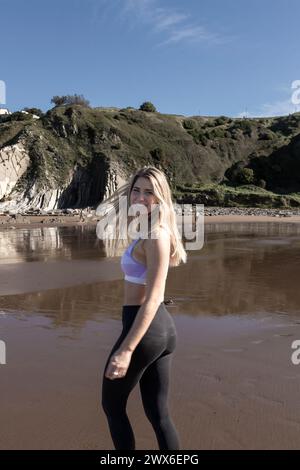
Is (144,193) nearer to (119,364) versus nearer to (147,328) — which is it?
(147,328)

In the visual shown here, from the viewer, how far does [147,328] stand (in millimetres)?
2404

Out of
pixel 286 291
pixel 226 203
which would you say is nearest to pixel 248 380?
pixel 286 291

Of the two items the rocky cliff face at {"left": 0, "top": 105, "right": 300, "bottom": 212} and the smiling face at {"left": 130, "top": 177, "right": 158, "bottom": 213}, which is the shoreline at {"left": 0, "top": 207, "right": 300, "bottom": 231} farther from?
the smiling face at {"left": 130, "top": 177, "right": 158, "bottom": 213}

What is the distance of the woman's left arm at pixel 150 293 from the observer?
2.37 meters

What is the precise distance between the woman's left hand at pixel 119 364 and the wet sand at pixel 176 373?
3.20 ft

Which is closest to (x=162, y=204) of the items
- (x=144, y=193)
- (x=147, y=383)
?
(x=144, y=193)

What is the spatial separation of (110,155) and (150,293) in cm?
4772

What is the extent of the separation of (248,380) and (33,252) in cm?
1161

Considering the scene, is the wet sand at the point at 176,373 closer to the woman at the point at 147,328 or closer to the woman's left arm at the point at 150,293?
A: the woman at the point at 147,328

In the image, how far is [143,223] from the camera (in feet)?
8.46

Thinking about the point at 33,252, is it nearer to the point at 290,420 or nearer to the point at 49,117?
the point at 290,420

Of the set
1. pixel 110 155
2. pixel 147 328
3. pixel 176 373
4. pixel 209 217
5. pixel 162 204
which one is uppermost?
pixel 110 155

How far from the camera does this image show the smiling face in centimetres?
264
